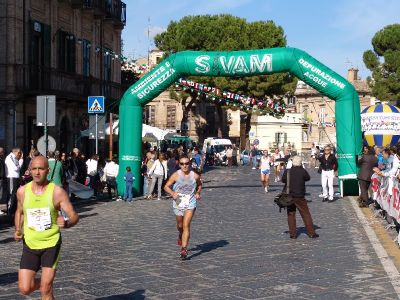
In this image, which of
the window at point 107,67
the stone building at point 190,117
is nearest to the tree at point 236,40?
the stone building at point 190,117

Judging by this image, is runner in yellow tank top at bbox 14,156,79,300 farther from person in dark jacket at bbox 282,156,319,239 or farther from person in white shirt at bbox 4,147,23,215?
person in white shirt at bbox 4,147,23,215

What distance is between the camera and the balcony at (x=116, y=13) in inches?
1436

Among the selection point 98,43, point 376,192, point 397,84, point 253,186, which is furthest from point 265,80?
point 376,192

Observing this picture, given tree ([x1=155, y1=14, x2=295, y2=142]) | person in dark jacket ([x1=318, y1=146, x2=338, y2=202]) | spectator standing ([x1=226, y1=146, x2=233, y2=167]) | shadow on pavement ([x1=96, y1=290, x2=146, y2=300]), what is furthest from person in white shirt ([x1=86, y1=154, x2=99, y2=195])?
tree ([x1=155, y1=14, x2=295, y2=142])

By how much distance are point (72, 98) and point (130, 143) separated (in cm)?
787

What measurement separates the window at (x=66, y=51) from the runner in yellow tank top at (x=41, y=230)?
24.7m

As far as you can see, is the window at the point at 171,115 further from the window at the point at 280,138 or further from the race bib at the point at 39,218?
the race bib at the point at 39,218

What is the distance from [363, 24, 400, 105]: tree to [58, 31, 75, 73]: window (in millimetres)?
31088

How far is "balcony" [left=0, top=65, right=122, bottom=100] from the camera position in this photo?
26984mm

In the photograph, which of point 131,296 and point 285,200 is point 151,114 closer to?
point 285,200

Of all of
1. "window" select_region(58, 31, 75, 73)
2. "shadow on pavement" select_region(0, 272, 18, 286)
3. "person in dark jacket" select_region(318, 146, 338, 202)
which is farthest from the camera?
"window" select_region(58, 31, 75, 73)

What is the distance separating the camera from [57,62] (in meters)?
30.6

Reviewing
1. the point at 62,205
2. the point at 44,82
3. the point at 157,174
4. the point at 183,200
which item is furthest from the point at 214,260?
the point at 44,82

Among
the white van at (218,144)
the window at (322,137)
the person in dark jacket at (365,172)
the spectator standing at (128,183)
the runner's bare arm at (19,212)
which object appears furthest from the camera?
the window at (322,137)
